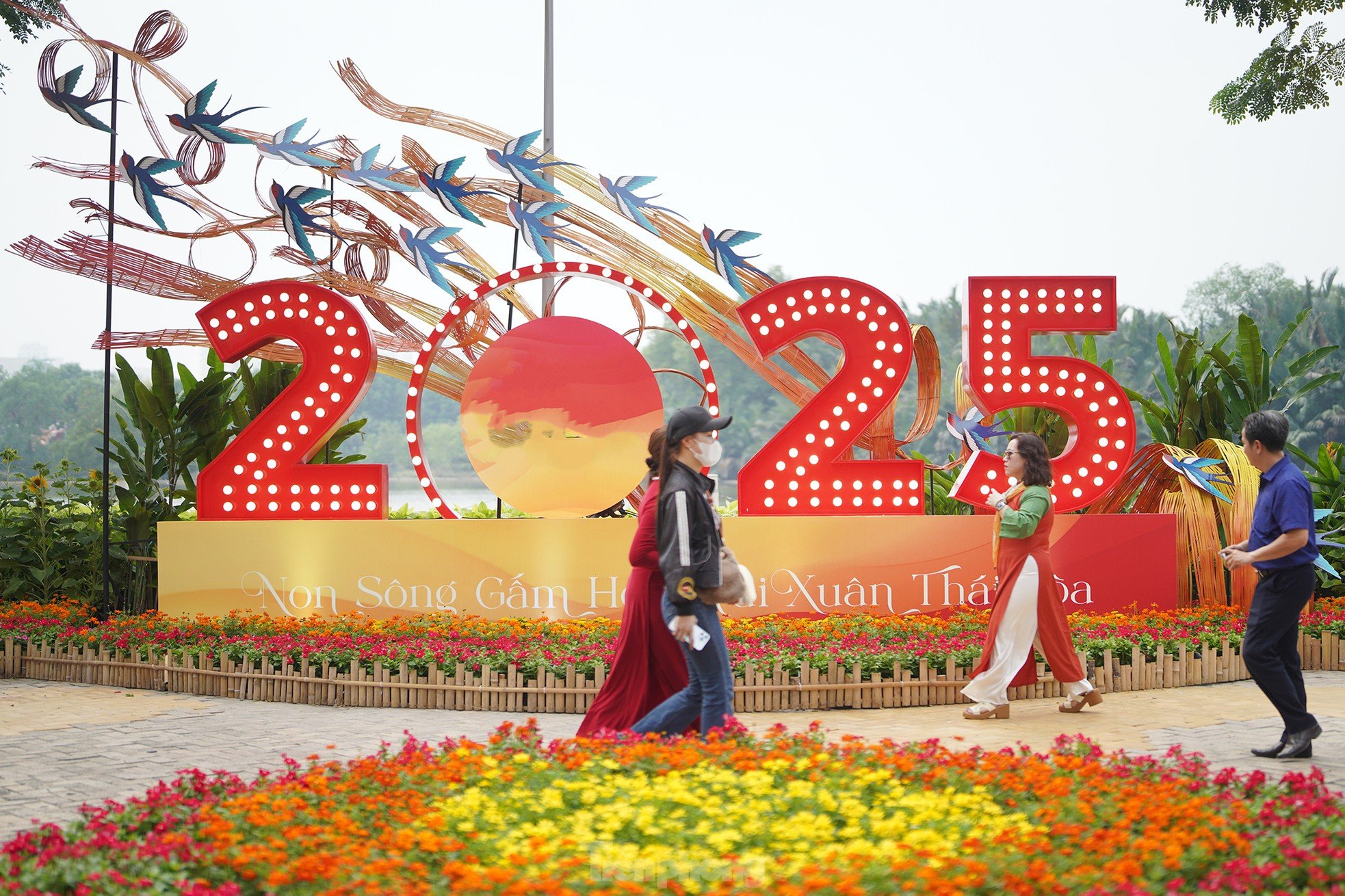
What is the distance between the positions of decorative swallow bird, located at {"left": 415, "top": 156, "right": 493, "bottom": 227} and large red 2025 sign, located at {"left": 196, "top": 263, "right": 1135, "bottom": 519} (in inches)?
30.6

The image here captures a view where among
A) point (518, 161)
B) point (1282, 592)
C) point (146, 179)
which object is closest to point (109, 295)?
point (146, 179)

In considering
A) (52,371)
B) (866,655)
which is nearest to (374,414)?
(52,371)

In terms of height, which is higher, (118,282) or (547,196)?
(547,196)

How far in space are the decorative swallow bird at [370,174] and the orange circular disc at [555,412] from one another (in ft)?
5.69

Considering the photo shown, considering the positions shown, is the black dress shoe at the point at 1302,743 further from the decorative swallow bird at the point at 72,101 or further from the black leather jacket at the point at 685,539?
the decorative swallow bird at the point at 72,101

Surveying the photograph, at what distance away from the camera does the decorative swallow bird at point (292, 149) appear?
32.4 feet

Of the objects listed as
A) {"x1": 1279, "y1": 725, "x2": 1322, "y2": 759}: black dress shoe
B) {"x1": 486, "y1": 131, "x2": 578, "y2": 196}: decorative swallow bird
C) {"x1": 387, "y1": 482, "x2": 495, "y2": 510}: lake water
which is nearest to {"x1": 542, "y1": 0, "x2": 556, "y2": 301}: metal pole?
{"x1": 486, "y1": 131, "x2": 578, "y2": 196}: decorative swallow bird

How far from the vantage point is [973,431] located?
9453mm

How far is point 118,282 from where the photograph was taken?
9930 mm

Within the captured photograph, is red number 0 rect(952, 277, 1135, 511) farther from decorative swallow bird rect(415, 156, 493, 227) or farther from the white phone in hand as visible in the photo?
the white phone in hand

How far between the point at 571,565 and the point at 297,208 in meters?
3.91

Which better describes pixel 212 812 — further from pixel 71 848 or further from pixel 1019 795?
pixel 1019 795

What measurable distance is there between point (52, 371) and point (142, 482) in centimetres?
3678

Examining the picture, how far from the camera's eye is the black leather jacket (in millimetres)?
4848
